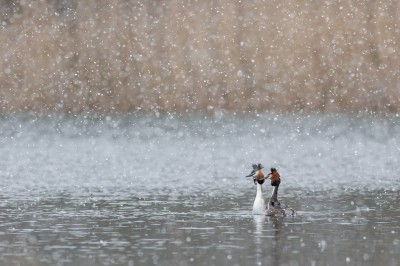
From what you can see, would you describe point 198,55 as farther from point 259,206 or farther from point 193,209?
point 259,206

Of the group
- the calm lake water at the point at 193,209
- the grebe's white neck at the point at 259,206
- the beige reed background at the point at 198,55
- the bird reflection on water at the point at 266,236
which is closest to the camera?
the bird reflection on water at the point at 266,236

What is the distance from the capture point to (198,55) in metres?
128

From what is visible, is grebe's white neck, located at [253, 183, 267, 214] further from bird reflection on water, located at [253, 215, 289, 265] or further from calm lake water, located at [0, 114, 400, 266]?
calm lake water, located at [0, 114, 400, 266]

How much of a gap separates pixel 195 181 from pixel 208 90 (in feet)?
299

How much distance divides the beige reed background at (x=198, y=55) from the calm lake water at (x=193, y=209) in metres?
→ 75.9

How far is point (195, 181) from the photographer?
1111 inches

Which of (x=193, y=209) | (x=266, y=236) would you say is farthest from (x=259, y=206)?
(x=266, y=236)

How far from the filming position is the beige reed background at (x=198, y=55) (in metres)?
119

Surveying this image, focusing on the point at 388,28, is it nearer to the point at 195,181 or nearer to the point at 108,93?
the point at 108,93

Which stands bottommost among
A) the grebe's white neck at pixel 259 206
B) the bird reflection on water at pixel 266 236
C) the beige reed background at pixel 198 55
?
the bird reflection on water at pixel 266 236

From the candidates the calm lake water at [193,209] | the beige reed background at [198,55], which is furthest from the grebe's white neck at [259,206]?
the beige reed background at [198,55]

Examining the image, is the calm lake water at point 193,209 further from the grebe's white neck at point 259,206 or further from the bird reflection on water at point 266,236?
the grebe's white neck at point 259,206

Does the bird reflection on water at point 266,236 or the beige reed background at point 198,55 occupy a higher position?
the beige reed background at point 198,55

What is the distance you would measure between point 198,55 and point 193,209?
108m
